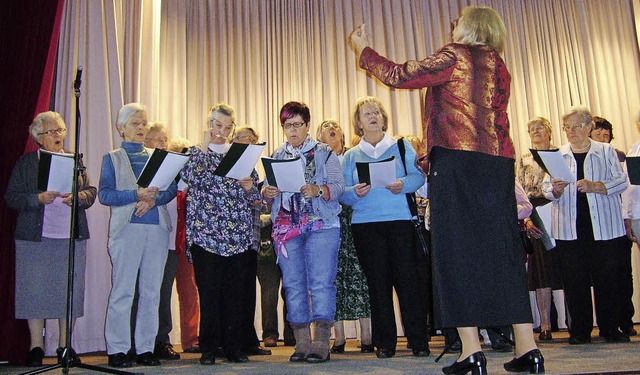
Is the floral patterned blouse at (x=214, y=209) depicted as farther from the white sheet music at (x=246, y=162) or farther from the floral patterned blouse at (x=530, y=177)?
the floral patterned blouse at (x=530, y=177)

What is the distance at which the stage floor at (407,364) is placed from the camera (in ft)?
8.39

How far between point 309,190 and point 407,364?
3.46 ft

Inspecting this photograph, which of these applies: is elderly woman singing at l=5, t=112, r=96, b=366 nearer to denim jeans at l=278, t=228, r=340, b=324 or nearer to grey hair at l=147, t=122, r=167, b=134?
grey hair at l=147, t=122, r=167, b=134

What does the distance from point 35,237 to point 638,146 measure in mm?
4311

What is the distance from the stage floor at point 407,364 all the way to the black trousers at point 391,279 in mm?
137

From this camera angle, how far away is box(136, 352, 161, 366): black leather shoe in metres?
3.34

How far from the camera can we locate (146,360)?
3352 millimetres

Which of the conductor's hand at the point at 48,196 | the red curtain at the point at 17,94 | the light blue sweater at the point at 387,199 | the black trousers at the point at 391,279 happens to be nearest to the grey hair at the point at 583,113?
the light blue sweater at the point at 387,199

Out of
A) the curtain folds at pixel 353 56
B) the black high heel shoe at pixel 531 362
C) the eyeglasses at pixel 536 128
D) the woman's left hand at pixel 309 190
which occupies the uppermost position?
the curtain folds at pixel 353 56

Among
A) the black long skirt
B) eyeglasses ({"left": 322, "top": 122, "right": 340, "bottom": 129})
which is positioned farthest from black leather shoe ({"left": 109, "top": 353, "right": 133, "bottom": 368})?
eyeglasses ({"left": 322, "top": 122, "right": 340, "bottom": 129})

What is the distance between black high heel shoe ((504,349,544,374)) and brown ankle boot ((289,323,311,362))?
1254mm

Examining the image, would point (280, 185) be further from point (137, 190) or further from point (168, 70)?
point (168, 70)

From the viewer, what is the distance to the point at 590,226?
4.01 meters

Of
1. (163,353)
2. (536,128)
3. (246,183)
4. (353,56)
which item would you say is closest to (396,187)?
(246,183)
